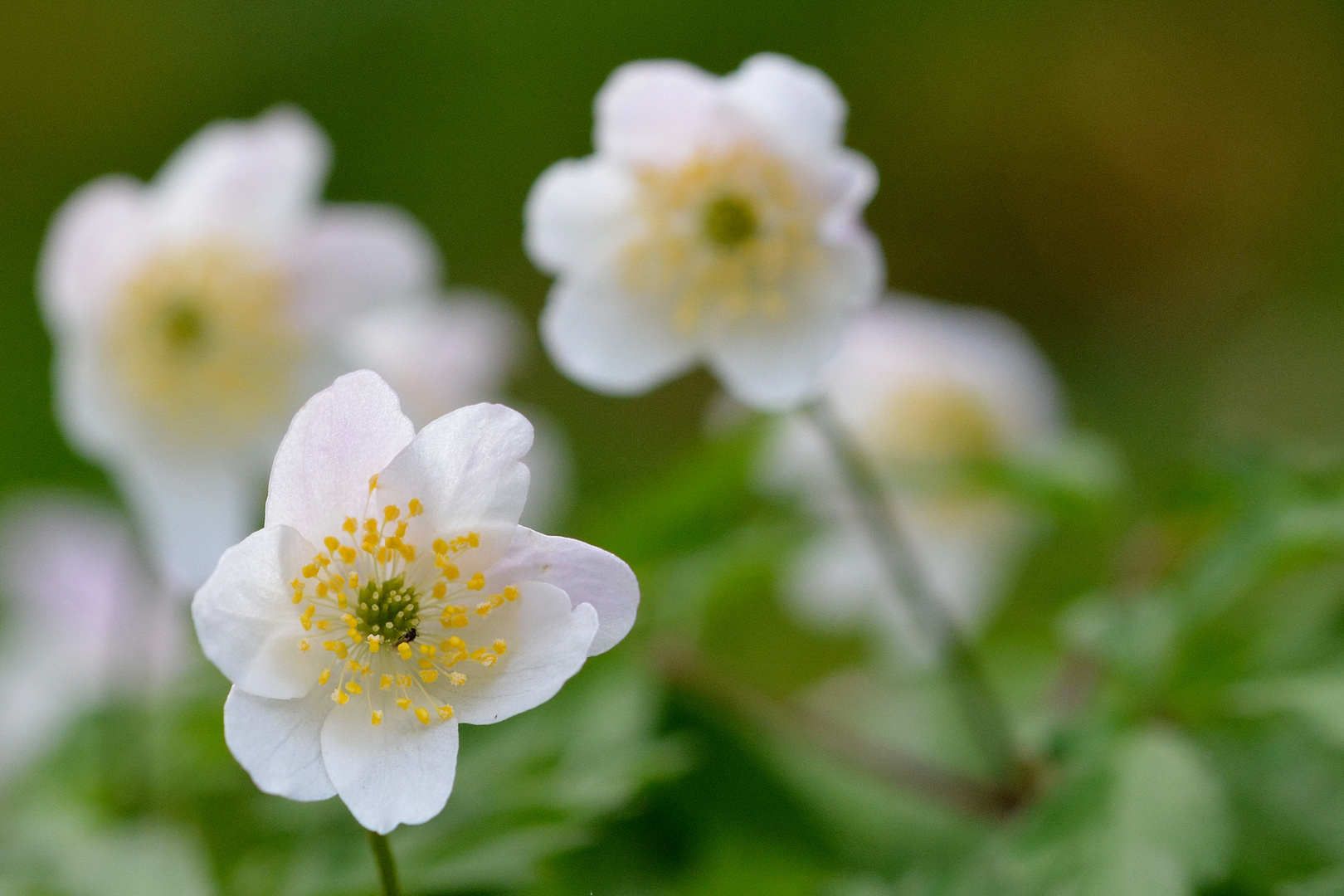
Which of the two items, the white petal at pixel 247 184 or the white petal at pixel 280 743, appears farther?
the white petal at pixel 247 184

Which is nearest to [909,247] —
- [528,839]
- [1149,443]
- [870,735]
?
[1149,443]

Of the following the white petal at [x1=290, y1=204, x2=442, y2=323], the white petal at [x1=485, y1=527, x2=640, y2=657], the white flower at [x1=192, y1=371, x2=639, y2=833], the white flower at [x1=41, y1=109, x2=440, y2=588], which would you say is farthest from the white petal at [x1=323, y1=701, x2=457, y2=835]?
the white petal at [x1=290, y1=204, x2=442, y2=323]

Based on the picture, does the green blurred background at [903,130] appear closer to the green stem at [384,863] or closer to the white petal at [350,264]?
the white petal at [350,264]

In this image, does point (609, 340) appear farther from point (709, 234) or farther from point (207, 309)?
point (207, 309)

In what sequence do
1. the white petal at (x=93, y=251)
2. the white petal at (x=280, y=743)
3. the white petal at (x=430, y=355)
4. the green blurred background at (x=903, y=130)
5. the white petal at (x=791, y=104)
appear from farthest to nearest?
1. the green blurred background at (x=903, y=130)
2. the white petal at (x=430, y=355)
3. the white petal at (x=93, y=251)
4. the white petal at (x=791, y=104)
5. the white petal at (x=280, y=743)

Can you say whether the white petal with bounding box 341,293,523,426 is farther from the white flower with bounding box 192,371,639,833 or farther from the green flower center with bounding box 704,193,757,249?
the white flower with bounding box 192,371,639,833

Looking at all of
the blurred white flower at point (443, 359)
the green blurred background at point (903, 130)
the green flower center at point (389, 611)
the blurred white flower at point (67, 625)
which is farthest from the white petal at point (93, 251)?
the green blurred background at point (903, 130)

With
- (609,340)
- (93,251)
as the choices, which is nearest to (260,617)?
(609,340)
